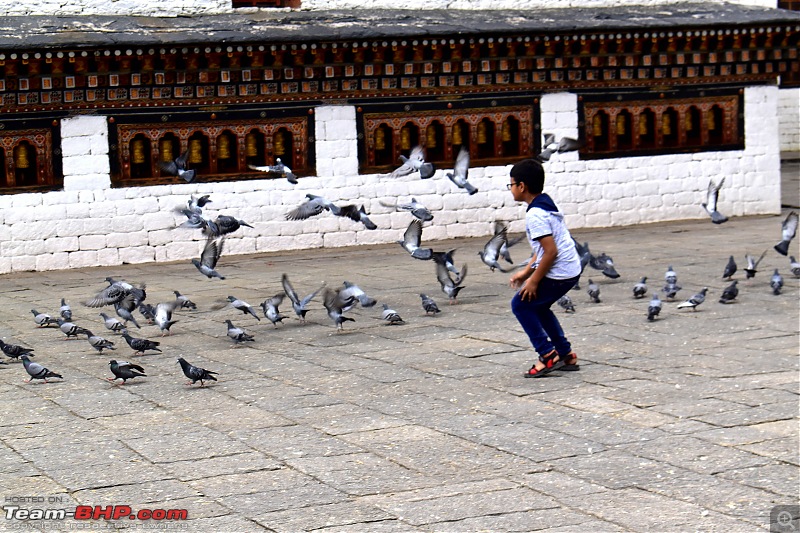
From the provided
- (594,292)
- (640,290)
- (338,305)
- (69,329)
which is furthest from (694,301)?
(69,329)

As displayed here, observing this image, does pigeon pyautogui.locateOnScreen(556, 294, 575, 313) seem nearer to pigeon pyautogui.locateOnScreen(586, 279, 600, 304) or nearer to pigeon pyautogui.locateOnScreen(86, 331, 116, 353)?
pigeon pyautogui.locateOnScreen(586, 279, 600, 304)

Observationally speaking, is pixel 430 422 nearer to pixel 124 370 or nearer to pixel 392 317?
pixel 124 370

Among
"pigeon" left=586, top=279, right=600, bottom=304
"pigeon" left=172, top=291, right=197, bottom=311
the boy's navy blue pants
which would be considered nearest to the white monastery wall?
"pigeon" left=172, top=291, right=197, bottom=311

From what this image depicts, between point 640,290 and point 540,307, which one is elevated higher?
point 540,307

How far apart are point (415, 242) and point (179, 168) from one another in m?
4.66

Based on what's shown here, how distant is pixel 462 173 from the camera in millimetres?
13969

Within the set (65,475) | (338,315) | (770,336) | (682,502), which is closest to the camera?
(682,502)

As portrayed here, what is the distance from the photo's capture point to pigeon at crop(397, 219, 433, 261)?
408 inches

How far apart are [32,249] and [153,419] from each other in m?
8.10

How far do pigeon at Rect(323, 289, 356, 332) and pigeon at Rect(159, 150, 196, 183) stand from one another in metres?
4.94

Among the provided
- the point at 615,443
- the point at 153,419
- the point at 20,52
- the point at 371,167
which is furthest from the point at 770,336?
the point at 20,52

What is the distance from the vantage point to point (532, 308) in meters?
7.33

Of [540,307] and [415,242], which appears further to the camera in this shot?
[415,242]

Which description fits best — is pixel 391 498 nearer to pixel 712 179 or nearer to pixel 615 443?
pixel 615 443
